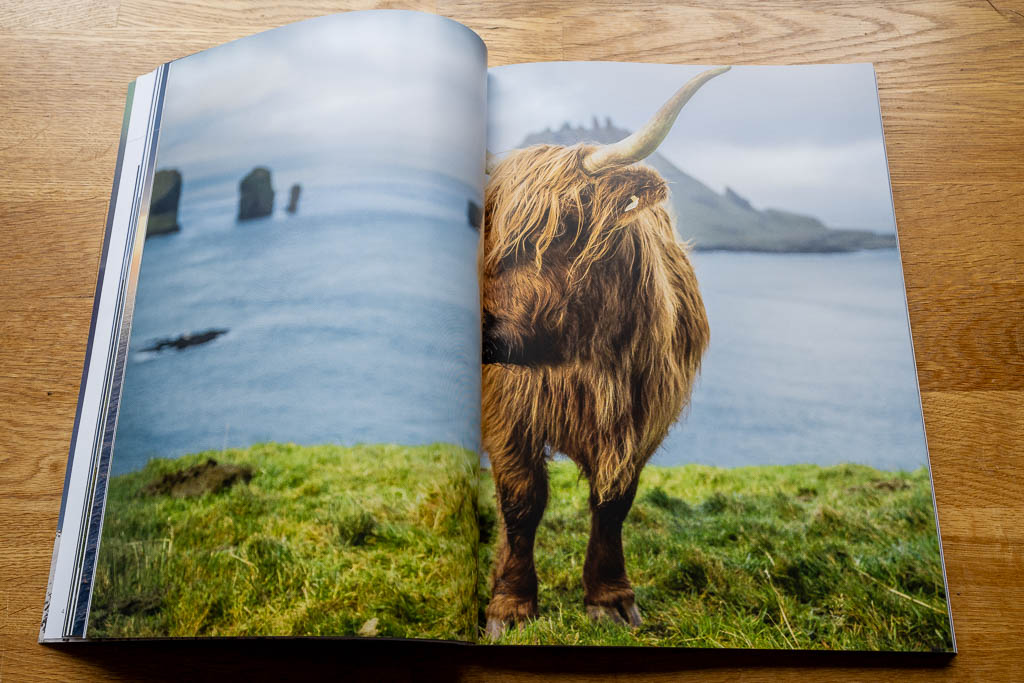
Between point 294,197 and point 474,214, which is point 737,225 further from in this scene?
point 294,197

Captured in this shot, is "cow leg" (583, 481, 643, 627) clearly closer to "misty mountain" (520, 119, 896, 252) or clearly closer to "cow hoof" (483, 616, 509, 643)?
"cow hoof" (483, 616, 509, 643)

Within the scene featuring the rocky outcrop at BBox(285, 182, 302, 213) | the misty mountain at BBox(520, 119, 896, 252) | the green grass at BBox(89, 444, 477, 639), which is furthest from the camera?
the misty mountain at BBox(520, 119, 896, 252)

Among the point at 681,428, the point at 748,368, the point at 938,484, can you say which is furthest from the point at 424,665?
the point at 938,484

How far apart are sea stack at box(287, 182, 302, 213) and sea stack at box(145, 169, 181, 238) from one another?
16 centimetres

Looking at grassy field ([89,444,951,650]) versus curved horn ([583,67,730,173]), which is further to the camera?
curved horn ([583,67,730,173])

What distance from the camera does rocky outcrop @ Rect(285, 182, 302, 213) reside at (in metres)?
0.83

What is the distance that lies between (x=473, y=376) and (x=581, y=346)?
0.48ft

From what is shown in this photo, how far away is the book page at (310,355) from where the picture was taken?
0.75 meters

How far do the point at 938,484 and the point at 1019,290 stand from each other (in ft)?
0.98

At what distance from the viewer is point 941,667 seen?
78 centimetres

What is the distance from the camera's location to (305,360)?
2.57ft

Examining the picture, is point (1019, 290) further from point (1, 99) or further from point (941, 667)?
point (1, 99)

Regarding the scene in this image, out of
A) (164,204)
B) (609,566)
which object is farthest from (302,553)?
(164,204)

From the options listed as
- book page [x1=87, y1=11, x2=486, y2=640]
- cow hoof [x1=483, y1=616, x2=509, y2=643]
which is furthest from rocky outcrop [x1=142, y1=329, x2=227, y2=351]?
cow hoof [x1=483, y1=616, x2=509, y2=643]
